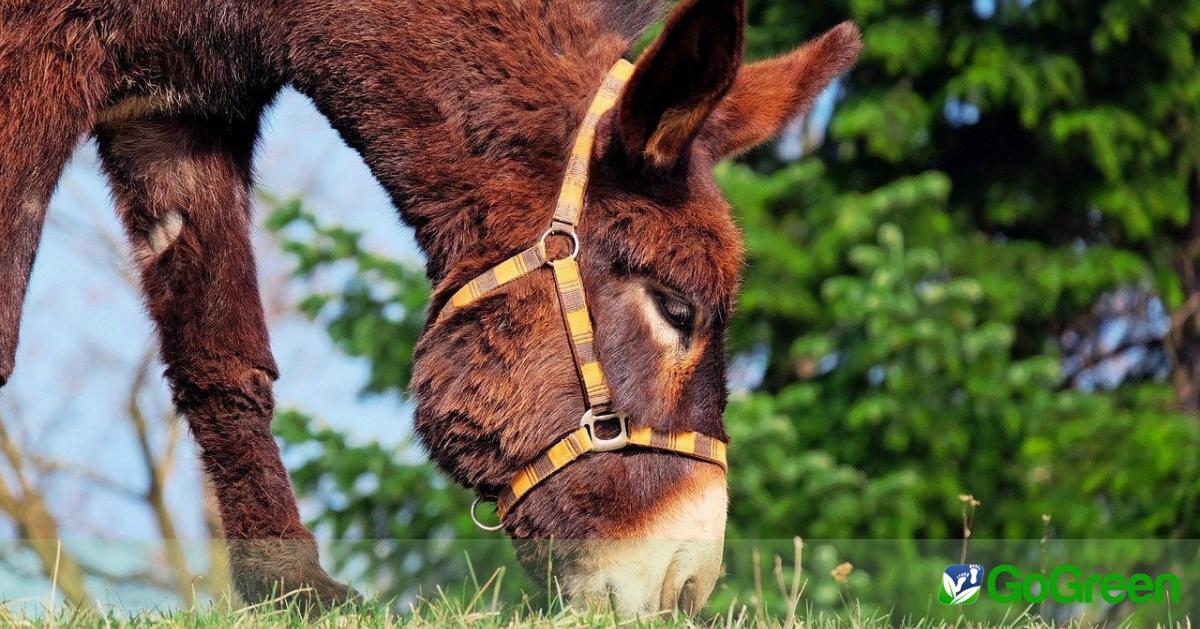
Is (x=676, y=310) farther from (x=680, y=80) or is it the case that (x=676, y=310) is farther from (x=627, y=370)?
(x=680, y=80)

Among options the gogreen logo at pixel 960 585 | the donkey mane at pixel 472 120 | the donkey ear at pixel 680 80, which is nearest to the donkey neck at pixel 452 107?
the donkey mane at pixel 472 120

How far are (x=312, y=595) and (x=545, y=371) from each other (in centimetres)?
88

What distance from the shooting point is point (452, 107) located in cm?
331

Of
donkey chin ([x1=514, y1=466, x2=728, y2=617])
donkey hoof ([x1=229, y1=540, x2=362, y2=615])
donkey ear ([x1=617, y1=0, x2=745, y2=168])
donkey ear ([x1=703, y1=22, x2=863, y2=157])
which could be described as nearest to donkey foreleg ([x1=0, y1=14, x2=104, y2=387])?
donkey hoof ([x1=229, y1=540, x2=362, y2=615])

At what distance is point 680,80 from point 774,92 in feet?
2.30

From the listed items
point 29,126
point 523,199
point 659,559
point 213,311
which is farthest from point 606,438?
point 29,126

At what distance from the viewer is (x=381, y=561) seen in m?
7.21

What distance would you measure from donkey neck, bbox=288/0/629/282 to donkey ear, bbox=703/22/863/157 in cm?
40

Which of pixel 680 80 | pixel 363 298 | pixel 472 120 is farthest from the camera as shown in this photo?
pixel 363 298

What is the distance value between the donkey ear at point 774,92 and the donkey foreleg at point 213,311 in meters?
1.36

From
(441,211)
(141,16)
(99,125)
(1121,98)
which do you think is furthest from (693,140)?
(1121,98)

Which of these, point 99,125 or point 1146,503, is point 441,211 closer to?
point 99,125

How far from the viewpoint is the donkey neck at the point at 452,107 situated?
10.7 ft

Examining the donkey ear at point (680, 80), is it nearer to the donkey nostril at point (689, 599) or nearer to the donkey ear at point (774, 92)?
the donkey ear at point (774, 92)
